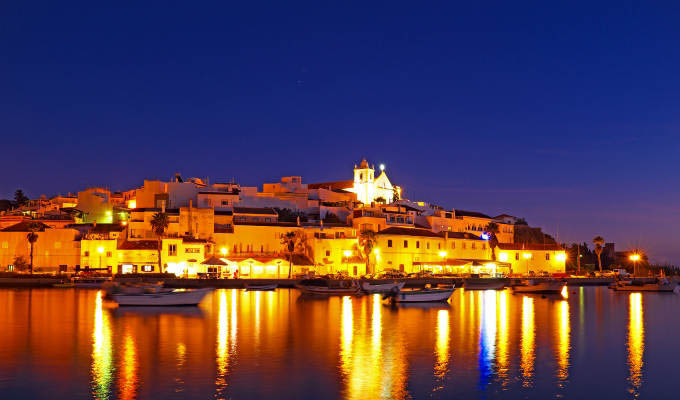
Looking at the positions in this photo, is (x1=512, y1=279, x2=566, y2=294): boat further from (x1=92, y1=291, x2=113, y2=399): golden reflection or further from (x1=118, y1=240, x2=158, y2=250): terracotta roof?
(x1=92, y1=291, x2=113, y2=399): golden reflection

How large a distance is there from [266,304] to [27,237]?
38.0 meters

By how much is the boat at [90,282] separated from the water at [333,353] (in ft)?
68.0

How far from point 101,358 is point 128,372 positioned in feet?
10.0

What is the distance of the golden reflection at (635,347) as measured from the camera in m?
18.9

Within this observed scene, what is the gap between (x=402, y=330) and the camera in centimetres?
2950

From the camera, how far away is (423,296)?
45406mm

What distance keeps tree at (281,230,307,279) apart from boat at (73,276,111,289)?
17.0 m

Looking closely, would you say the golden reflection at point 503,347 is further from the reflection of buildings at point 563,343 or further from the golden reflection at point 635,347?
the golden reflection at point 635,347

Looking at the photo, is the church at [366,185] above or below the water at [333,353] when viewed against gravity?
above

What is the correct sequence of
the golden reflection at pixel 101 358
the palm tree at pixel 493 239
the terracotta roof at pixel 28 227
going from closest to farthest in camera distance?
the golden reflection at pixel 101 358
the terracotta roof at pixel 28 227
the palm tree at pixel 493 239

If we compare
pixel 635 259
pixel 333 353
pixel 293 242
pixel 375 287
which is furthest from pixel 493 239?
pixel 333 353

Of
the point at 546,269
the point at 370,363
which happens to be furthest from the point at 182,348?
the point at 546,269

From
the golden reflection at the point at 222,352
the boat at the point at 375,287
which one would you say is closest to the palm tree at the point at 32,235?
the boat at the point at 375,287

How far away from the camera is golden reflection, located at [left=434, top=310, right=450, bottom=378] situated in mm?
19734
